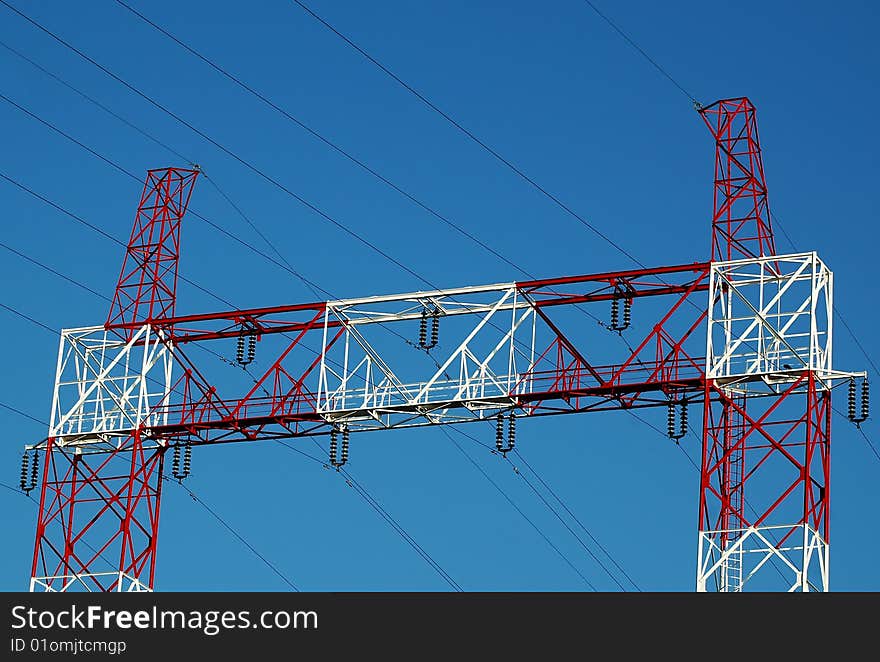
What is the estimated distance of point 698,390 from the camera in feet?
218

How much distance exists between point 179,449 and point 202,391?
2.27m

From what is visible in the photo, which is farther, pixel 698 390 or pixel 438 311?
pixel 438 311

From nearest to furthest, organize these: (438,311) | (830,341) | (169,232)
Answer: (830,341), (438,311), (169,232)
